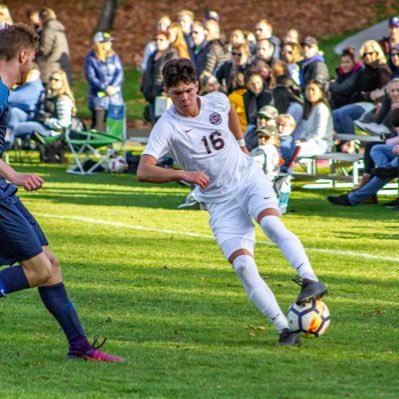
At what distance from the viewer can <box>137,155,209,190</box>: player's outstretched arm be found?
8312 mm

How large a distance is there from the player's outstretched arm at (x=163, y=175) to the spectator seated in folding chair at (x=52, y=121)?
14.4 meters

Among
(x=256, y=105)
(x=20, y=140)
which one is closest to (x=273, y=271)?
(x=256, y=105)

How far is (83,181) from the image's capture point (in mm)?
21234

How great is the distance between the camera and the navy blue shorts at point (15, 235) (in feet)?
25.0

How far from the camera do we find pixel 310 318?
820 centimetres

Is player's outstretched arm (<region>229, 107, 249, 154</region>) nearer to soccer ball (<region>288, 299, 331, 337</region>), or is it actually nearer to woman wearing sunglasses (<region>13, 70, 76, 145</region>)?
soccer ball (<region>288, 299, 331, 337</region>)

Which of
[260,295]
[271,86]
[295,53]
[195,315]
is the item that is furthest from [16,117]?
[260,295]

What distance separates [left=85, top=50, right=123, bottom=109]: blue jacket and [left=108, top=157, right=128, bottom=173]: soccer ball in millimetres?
2789

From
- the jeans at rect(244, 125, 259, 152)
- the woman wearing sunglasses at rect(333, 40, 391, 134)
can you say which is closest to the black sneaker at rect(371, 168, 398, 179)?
the jeans at rect(244, 125, 259, 152)

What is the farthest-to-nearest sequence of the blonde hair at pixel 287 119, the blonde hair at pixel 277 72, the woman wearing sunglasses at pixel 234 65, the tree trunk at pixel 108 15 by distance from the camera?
1. the tree trunk at pixel 108 15
2. the woman wearing sunglasses at pixel 234 65
3. the blonde hair at pixel 277 72
4. the blonde hair at pixel 287 119

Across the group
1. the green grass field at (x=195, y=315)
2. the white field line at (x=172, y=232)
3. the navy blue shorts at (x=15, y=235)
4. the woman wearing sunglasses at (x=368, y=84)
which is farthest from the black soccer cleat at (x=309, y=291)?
the woman wearing sunglasses at (x=368, y=84)

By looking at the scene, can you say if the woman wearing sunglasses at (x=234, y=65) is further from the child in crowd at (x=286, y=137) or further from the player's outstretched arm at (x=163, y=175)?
the player's outstretched arm at (x=163, y=175)

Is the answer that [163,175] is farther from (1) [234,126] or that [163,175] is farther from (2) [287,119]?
(2) [287,119]

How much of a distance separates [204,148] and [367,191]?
8.69 metres
